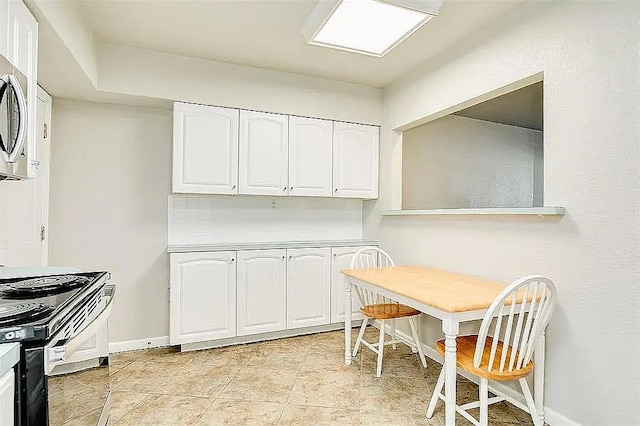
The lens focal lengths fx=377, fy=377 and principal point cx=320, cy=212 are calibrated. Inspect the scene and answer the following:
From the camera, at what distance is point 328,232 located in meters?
4.01

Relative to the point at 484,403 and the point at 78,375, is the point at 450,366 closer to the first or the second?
the point at 484,403

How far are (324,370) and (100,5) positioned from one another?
9.38ft

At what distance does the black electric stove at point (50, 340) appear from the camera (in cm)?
100

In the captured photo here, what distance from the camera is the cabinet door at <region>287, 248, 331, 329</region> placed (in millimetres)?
3467

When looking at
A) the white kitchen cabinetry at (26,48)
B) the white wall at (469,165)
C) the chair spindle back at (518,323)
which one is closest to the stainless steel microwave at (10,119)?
the white kitchen cabinetry at (26,48)

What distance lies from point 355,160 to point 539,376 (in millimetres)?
2366

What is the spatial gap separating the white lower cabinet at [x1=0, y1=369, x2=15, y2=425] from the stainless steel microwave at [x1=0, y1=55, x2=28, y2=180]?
865mm

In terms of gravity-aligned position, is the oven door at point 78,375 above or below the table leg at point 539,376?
above

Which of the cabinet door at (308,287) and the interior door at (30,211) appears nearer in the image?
the interior door at (30,211)

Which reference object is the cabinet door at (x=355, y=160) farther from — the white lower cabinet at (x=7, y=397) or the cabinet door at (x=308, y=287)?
the white lower cabinet at (x=7, y=397)

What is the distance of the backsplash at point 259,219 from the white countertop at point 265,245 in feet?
0.44

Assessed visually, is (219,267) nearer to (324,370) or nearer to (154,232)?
(154,232)

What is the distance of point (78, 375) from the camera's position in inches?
51.0

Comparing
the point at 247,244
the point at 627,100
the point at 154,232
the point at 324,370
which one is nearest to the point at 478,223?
the point at 627,100
